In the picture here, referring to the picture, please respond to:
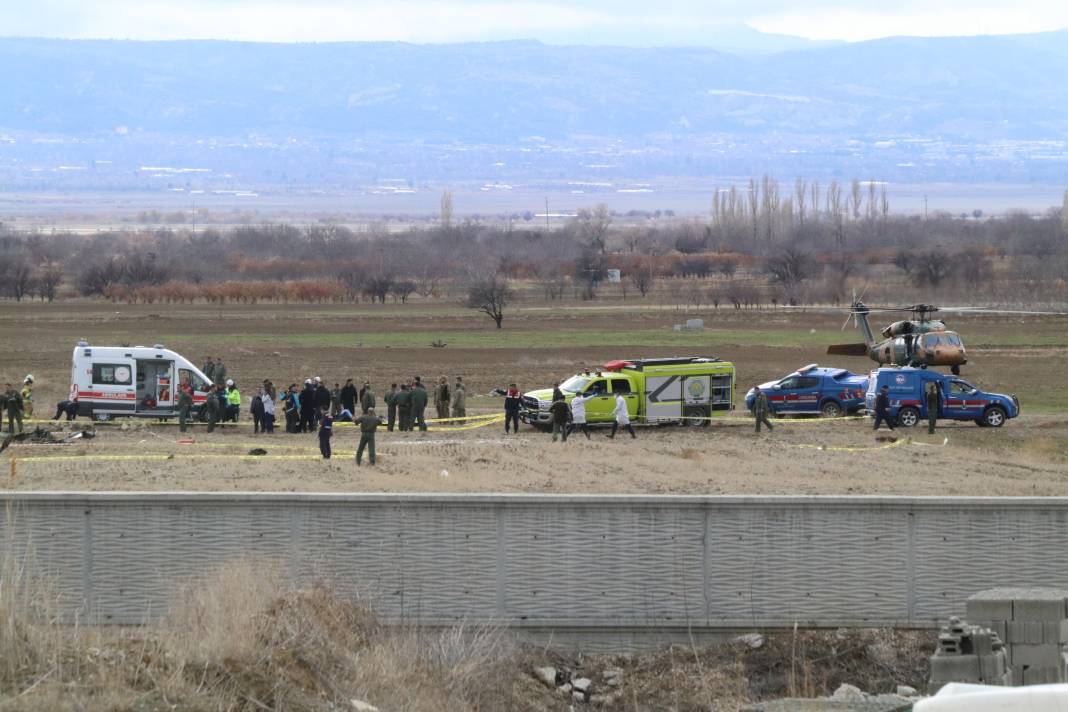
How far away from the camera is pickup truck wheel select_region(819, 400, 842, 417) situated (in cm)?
3609

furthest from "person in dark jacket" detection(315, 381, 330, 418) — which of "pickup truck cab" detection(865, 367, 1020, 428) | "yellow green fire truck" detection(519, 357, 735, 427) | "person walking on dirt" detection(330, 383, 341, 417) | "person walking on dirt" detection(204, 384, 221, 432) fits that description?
"pickup truck cab" detection(865, 367, 1020, 428)

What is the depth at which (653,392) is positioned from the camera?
33.6m

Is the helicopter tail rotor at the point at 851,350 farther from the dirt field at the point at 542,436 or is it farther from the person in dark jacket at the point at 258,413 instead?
the person in dark jacket at the point at 258,413

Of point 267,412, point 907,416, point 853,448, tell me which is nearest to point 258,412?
point 267,412

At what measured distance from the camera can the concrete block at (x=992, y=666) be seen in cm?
1263

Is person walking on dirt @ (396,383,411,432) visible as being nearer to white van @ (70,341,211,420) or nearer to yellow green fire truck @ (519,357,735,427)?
yellow green fire truck @ (519,357,735,427)

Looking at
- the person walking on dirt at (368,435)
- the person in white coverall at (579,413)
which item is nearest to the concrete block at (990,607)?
the person walking on dirt at (368,435)

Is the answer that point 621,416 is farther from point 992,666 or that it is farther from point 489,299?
point 489,299

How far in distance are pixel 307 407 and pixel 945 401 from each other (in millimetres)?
13597

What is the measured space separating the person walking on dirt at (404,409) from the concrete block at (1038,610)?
65.2 feet

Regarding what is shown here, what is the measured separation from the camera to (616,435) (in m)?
32.5

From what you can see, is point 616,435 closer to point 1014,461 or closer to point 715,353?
point 1014,461

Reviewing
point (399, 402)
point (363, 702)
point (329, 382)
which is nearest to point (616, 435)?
point (399, 402)

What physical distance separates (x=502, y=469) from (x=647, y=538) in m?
9.88
